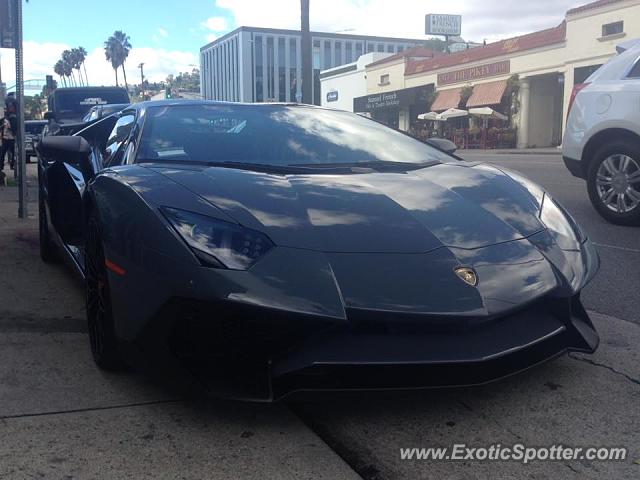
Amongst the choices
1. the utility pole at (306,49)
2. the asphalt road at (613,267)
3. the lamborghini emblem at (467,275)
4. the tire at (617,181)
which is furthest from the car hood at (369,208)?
the utility pole at (306,49)

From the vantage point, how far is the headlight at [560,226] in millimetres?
2830

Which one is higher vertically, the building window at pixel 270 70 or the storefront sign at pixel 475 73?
the building window at pixel 270 70

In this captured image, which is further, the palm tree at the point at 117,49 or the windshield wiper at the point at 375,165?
the palm tree at the point at 117,49

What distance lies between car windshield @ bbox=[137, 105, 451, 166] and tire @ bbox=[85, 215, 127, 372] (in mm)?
467

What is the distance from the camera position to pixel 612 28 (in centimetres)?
2828

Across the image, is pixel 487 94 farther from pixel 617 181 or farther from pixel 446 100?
pixel 617 181

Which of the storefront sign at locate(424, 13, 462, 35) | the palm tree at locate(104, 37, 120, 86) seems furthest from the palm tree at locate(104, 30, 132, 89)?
the storefront sign at locate(424, 13, 462, 35)

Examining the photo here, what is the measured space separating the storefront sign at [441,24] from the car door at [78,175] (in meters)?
58.1

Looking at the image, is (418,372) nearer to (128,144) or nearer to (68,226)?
(128,144)

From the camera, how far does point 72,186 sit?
423 cm

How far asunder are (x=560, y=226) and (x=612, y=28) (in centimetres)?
2914

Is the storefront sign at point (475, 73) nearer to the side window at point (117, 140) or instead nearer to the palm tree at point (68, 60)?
the side window at point (117, 140)

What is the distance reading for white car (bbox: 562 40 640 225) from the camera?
6164 mm

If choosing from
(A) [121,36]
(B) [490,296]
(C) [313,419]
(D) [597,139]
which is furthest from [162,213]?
(A) [121,36]
